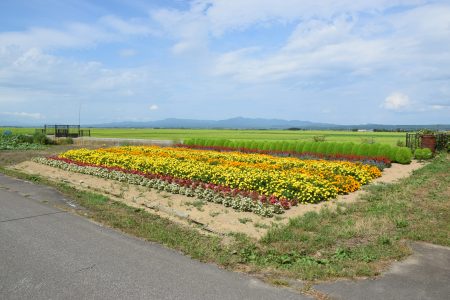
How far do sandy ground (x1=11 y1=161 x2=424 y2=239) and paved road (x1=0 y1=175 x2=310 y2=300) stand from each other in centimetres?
189

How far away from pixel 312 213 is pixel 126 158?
34.2 feet

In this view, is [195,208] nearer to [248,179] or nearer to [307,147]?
[248,179]

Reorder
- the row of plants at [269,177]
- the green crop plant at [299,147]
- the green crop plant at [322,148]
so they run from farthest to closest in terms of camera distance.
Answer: the green crop plant at [299,147] → the green crop plant at [322,148] → the row of plants at [269,177]

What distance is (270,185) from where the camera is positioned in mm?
11062

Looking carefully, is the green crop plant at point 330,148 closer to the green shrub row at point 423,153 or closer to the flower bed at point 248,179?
the green shrub row at point 423,153

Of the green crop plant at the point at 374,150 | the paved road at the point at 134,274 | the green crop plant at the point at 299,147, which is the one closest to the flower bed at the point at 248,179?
the paved road at the point at 134,274

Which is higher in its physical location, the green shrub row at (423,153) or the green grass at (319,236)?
the green shrub row at (423,153)

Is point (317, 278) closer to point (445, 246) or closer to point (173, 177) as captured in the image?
point (445, 246)

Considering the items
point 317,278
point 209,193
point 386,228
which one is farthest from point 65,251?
point 386,228

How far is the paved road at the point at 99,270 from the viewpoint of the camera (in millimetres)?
4691

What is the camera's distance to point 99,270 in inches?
211

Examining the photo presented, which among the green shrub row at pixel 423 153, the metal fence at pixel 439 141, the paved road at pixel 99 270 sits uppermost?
the metal fence at pixel 439 141

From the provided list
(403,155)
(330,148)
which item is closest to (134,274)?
(403,155)

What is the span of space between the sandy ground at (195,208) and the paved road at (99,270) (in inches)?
74.4
